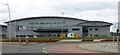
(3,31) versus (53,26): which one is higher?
(53,26)

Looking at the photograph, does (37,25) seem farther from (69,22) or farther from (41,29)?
(69,22)

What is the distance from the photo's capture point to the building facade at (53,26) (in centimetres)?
8350

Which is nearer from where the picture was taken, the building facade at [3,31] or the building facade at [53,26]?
the building facade at [53,26]

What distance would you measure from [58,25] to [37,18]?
11.3 metres

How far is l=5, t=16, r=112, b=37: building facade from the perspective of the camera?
83500 millimetres

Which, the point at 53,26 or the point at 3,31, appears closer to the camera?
the point at 53,26

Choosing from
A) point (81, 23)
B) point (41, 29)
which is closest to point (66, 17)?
point (81, 23)

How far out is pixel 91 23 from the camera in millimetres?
83562

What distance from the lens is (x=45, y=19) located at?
8838 centimetres

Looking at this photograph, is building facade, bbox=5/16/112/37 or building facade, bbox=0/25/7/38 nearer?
building facade, bbox=5/16/112/37

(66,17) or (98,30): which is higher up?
(66,17)

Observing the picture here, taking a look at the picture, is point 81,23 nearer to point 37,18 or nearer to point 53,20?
point 53,20

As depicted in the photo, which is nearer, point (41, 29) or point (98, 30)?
point (98, 30)

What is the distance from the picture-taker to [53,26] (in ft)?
286
